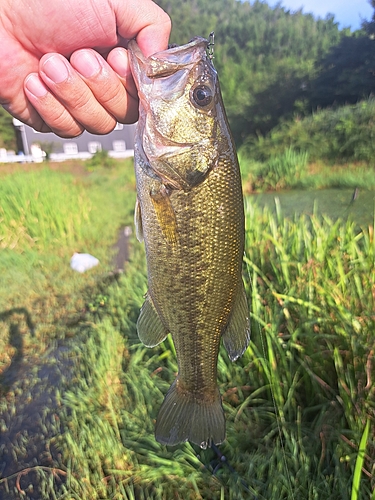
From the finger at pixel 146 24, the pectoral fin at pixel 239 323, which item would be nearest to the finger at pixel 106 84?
the finger at pixel 146 24

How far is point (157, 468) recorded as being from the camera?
2146mm

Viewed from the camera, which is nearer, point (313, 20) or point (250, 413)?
point (250, 413)

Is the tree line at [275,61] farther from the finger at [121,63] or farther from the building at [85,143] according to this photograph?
the finger at [121,63]

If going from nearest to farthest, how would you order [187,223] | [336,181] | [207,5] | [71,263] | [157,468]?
[187,223], [157,468], [71,263], [336,181], [207,5]

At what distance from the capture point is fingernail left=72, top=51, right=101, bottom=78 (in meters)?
1.50

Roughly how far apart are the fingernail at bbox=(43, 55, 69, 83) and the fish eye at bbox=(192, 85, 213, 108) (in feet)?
1.82

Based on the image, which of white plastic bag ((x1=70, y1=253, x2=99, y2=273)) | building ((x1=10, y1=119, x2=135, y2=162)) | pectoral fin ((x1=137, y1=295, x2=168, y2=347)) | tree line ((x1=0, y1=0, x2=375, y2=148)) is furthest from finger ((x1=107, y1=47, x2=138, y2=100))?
building ((x1=10, y1=119, x2=135, y2=162))

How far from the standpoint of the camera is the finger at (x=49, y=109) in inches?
62.4

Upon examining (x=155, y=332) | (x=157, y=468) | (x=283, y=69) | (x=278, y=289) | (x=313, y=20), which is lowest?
(x=157, y=468)

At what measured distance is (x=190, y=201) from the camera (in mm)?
1305

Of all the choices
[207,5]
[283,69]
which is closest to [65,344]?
[283,69]

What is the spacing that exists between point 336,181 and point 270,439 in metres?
9.15

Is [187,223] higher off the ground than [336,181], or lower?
higher

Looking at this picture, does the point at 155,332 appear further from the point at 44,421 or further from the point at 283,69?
the point at 283,69
